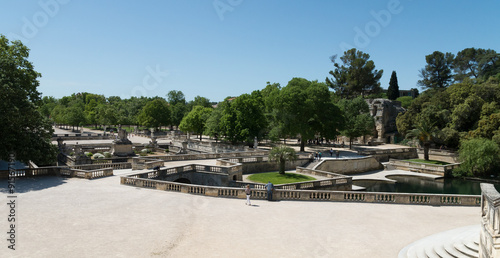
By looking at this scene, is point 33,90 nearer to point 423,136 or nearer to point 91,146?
point 91,146

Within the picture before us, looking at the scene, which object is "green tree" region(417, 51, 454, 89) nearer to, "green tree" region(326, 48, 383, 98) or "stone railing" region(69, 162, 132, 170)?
"green tree" region(326, 48, 383, 98)

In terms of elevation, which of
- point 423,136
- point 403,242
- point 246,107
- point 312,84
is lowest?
point 403,242

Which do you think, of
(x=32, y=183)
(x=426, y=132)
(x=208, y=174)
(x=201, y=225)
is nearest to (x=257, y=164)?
(x=208, y=174)

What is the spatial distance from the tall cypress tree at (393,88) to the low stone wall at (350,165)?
47.4m

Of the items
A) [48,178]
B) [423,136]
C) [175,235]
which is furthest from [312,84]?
[175,235]

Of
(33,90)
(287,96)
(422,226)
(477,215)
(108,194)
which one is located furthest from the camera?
(287,96)

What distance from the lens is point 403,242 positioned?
13.4 metres

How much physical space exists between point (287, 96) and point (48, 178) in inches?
1263

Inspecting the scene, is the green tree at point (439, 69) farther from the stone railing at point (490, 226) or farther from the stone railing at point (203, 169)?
the stone railing at point (490, 226)

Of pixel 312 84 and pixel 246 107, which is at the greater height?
pixel 312 84

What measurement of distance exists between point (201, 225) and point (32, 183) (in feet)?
45.3

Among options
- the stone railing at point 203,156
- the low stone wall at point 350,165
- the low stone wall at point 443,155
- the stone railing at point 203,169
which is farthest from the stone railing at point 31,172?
the low stone wall at point 443,155

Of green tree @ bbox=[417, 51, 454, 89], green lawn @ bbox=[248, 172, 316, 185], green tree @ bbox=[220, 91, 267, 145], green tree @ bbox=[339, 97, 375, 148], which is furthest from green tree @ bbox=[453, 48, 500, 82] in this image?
green lawn @ bbox=[248, 172, 316, 185]

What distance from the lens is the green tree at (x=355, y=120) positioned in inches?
2329
